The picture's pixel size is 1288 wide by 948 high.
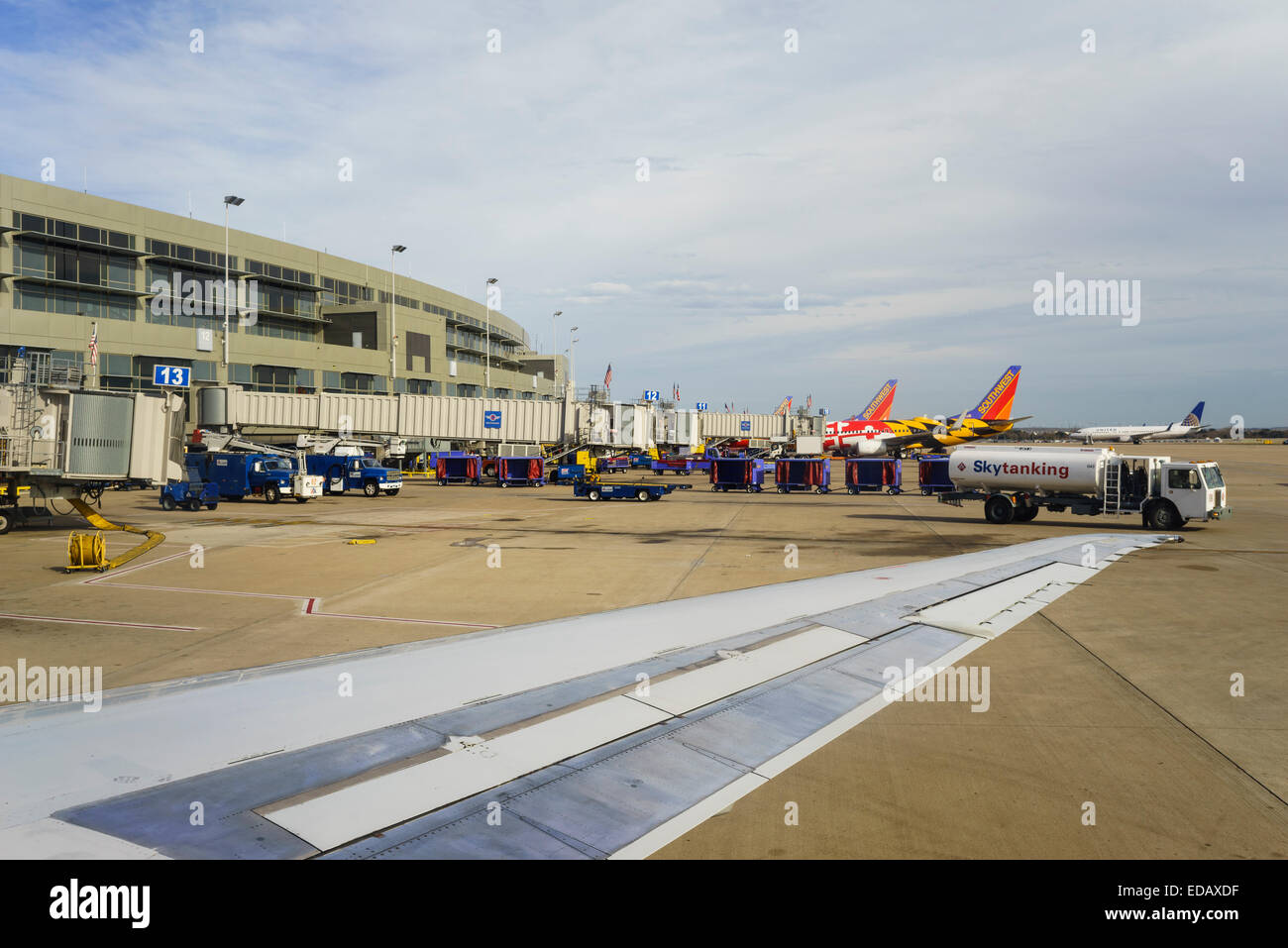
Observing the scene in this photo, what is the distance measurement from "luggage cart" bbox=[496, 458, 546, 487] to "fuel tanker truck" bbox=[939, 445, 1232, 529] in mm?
34165

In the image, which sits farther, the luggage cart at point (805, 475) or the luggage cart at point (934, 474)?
the luggage cart at point (805, 475)

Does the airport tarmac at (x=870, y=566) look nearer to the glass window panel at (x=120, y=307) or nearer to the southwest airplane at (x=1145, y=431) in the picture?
the glass window panel at (x=120, y=307)

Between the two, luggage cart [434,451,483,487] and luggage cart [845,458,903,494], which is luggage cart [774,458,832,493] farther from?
luggage cart [434,451,483,487]

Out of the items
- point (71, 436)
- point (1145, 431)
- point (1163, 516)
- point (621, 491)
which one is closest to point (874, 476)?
point (621, 491)

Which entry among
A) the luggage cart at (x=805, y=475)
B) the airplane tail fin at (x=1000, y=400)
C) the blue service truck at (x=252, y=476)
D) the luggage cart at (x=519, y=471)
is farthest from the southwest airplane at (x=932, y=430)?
the blue service truck at (x=252, y=476)

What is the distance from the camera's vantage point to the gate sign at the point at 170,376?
198ft

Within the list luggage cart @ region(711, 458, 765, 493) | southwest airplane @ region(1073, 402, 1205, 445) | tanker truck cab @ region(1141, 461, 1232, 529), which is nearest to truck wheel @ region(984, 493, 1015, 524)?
tanker truck cab @ region(1141, 461, 1232, 529)

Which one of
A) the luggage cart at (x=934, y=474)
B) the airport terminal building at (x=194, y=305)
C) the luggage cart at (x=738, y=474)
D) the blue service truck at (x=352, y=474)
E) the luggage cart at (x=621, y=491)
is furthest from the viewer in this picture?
the airport terminal building at (x=194, y=305)

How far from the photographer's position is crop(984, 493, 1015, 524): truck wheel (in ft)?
109

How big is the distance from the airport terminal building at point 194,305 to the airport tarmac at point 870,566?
66.1 ft

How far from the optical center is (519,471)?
60.8 meters

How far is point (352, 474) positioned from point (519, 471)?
13525mm

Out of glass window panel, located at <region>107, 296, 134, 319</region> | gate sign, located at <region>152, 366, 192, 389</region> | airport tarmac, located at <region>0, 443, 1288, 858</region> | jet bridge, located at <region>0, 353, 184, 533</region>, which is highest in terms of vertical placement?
glass window panel, located at <region>107, 296, 134, 319</region>
